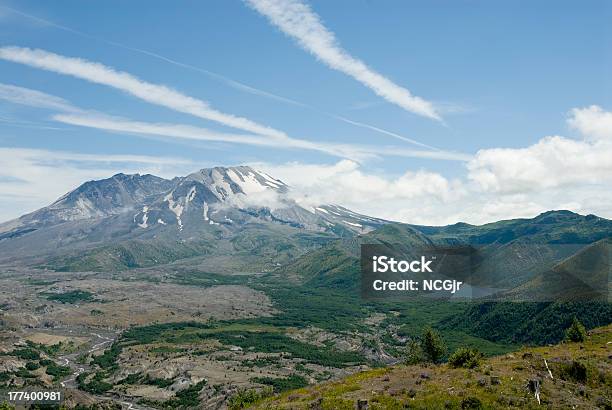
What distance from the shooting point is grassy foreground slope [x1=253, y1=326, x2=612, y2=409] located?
154 feet

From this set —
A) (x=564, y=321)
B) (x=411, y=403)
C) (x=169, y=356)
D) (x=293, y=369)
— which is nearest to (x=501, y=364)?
(x=411, y=403)

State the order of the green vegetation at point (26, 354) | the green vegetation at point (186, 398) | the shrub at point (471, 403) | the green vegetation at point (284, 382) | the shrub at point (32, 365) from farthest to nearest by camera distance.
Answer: the green vegetation at point (26, 354) < the shrub at point (32, 365) < the green vegetation at point (284, 382) < the green vegetation at point (186, 398) < the shrub at point (471, 403)

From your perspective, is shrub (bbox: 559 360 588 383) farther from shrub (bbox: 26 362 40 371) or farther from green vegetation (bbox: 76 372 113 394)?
shrub (bbox: 26 362 40 371)

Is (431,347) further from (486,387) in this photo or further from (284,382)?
(284,382)

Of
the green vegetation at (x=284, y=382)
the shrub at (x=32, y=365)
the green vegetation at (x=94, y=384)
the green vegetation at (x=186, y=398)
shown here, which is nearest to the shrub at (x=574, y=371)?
the green vegetation at (x=284, y=382)

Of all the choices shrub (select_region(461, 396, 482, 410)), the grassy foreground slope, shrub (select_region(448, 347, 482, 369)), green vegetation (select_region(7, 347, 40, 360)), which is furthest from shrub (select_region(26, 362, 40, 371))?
shrub (select_region(461, 396, 482, 410))

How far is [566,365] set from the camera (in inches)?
2101

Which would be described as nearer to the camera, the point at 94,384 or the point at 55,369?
the point at 94,384

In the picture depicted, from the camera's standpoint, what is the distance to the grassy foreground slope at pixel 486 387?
154 feet

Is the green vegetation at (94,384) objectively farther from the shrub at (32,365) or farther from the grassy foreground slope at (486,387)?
the grassy foreground slope at (486,387)

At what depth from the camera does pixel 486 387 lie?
4906cm

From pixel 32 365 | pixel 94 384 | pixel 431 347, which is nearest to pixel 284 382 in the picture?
pixel 94 384

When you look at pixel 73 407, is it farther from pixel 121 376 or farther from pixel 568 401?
pixel 568 401

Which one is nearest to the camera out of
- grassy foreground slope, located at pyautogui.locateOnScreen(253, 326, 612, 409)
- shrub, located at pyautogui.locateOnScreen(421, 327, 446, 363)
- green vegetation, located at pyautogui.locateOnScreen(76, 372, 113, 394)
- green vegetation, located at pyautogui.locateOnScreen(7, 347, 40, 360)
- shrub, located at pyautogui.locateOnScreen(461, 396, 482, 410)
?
shrub, located at pyautogui.locateOnScreen(461, 396, 482, 410)
